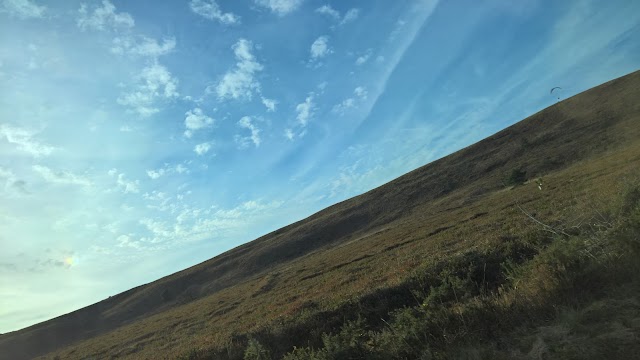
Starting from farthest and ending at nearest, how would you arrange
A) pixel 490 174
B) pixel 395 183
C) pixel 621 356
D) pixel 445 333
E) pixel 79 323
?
pixel 395 183 → pixel 79 323 → pixel 490 174 → pixel 445 333 → pixel 621 356

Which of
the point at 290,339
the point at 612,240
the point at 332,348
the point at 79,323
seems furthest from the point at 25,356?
the point at 612,240

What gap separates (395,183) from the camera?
94812mm

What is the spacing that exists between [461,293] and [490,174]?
6477cm

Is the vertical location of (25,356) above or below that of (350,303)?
above

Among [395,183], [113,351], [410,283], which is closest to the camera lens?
[410,283]

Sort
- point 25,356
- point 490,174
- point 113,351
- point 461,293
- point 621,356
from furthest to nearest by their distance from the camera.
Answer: point 490,174, point 25,356, point 113,351, point 461,293, point 621,356

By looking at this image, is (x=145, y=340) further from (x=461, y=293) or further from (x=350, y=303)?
(x=461, y=293)

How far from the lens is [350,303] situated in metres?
17.3

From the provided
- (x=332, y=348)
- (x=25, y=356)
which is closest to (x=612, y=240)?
(x=332, y=348)

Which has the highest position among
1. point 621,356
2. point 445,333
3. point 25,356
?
point 25,356

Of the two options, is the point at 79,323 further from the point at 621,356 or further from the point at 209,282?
the point at 621,356

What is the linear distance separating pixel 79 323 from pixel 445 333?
87973 mm

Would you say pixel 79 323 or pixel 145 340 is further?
pixel 79 323

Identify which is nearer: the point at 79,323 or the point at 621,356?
the point at 621,356
